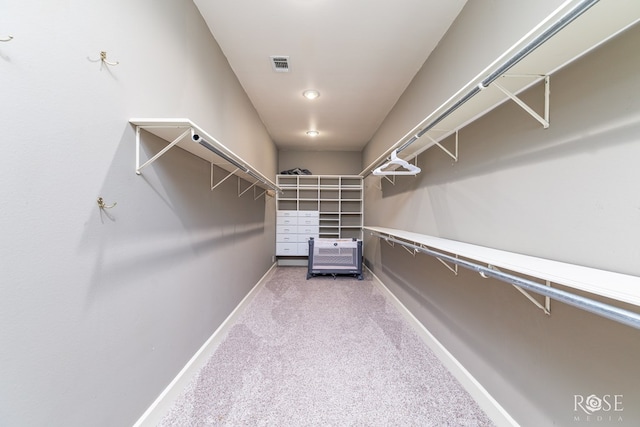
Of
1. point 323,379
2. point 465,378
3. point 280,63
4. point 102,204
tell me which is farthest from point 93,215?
point 465,378

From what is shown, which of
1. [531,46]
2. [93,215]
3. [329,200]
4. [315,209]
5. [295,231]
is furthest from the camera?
[315,209]

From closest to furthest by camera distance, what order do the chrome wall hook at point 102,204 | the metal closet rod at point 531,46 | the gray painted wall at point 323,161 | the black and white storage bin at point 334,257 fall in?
the metal closet rod at point 531,46, the chrome wall hook at point 102,204, the black and white storage bin at point 334,257, the gray painted wall at point 323,161

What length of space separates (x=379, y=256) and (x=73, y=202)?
11.4 ft

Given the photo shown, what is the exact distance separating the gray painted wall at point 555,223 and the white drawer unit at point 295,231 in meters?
3.33

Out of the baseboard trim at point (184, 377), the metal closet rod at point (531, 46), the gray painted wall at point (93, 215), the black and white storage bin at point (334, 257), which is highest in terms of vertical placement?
the metal closet rod at point (531, 46)

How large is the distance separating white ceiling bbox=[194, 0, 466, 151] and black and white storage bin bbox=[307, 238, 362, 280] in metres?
2.06

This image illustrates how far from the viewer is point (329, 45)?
6.63ft

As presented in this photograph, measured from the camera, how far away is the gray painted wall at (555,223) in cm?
77

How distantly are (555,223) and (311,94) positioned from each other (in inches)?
100.0

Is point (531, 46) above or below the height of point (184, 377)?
above

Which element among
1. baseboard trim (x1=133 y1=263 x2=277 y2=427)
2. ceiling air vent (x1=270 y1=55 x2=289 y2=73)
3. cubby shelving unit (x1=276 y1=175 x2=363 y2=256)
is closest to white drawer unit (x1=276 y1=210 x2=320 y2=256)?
cubby shelving unit (x1=276 y1=175 x2=363 y2=256)

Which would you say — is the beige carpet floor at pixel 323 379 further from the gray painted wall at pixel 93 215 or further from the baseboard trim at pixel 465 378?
the gray painted wall at pixel 93 215

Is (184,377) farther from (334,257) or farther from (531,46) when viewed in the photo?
(334,257)

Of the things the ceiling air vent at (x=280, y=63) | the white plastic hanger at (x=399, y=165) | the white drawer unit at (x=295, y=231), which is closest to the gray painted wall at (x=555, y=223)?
the white plastic hanger at (x=399, y=165)
